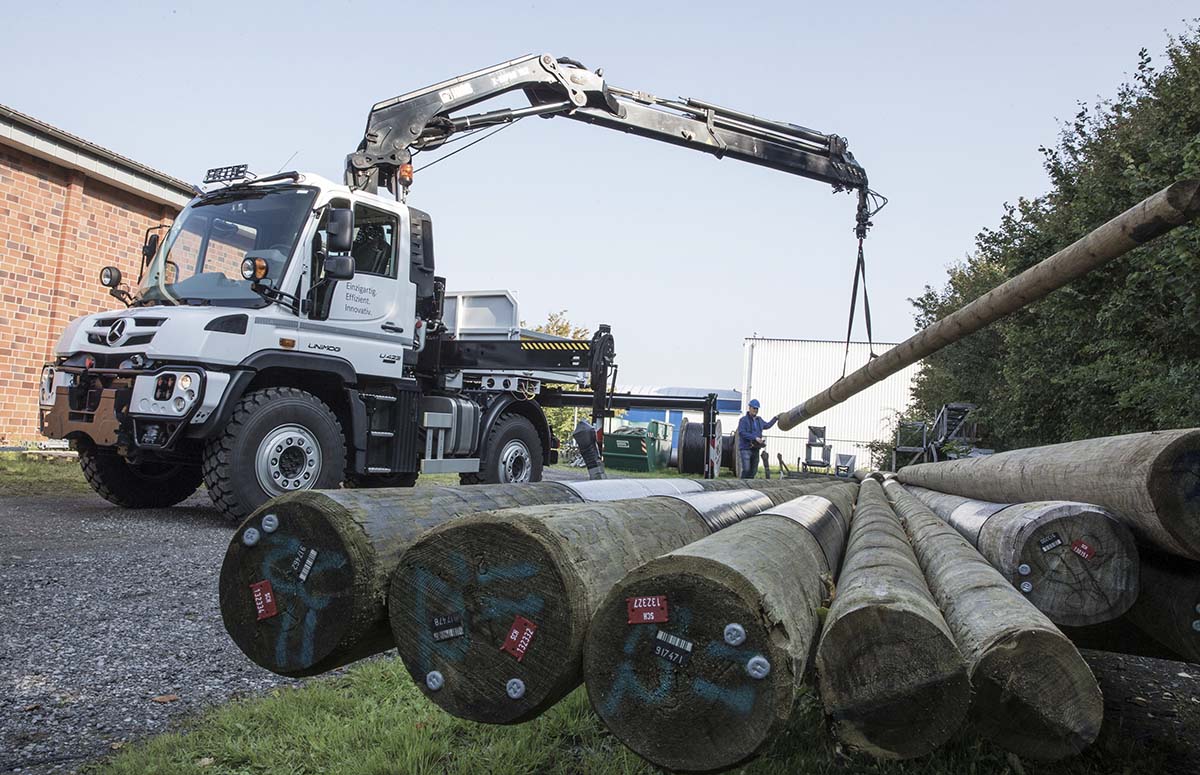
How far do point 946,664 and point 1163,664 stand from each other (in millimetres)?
4194

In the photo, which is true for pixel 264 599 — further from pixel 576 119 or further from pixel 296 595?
pixel 576 119

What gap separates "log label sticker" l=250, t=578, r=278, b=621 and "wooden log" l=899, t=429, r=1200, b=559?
2.46 m

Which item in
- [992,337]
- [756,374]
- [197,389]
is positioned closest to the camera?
[197,389]

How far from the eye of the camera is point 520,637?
1.89 m

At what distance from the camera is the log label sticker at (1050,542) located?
2.66 metres

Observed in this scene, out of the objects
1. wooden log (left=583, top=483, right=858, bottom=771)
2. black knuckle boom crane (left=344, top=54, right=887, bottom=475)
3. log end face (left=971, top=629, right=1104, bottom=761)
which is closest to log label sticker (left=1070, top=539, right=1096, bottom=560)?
log end face (left=971, top=629, right=1104, bottom=761)

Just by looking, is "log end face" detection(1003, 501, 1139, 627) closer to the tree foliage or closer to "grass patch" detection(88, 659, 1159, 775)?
"grass patch" detection(88, 659, 1159, 775)

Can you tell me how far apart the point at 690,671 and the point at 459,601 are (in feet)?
1.93

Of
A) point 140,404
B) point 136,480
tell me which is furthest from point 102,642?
point 136,480

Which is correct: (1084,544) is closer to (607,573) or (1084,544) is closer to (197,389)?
(607,573)

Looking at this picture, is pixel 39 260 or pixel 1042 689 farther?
pixel 39 260

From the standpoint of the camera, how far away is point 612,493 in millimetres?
3523

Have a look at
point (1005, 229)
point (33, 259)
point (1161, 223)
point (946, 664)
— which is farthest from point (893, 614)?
point (1005, 229)

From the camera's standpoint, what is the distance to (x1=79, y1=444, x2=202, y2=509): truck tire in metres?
8.02
